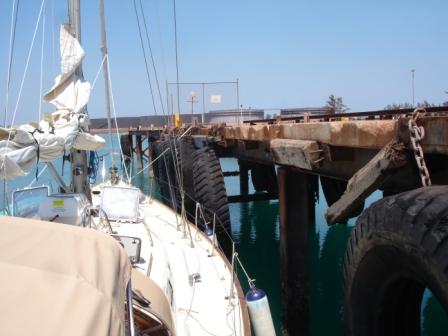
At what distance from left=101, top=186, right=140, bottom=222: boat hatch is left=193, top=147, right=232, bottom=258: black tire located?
2754 mm

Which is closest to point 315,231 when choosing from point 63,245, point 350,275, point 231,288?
point 231,288

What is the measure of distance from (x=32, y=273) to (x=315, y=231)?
44.7ft

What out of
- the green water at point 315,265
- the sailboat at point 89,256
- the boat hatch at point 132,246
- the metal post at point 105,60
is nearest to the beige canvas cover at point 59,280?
the sailboat at point 89,256

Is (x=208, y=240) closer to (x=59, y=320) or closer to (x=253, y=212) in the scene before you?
(x=59, y=320)

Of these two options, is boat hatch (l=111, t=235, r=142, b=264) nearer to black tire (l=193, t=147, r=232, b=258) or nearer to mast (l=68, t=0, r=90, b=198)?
mast (l=68, t=0, r=90, b=198)

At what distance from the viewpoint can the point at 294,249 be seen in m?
6.98

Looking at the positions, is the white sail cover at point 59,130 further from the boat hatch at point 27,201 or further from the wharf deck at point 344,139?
the wharf deck at point 344,139

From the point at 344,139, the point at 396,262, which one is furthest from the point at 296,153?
the point at 396,262

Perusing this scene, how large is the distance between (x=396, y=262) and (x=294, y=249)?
358cm

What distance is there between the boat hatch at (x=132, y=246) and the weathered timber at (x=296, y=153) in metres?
2.33

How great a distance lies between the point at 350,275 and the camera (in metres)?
4.00

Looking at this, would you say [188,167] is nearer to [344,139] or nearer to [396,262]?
[344,139]

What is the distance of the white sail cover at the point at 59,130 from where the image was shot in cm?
502

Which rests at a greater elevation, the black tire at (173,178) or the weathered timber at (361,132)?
the weathered timber at (361,132)
